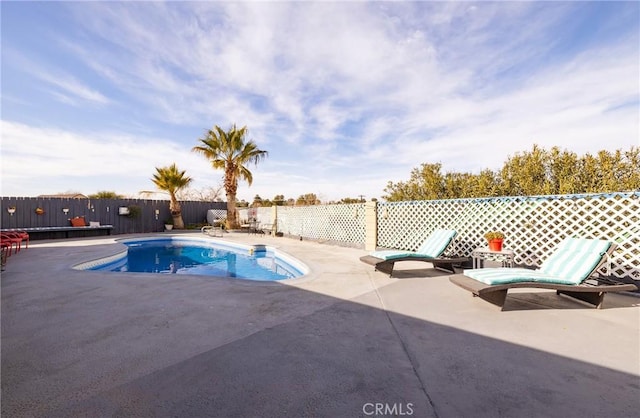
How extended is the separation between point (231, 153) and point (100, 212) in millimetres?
7266

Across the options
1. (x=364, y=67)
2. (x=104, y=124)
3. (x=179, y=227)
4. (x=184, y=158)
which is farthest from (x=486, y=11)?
(x=179, y=227)

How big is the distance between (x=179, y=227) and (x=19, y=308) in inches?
561

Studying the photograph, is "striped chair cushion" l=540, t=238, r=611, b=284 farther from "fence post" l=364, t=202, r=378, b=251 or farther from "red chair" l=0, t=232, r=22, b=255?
"red chair" l=0, t=232, r=22, b=255

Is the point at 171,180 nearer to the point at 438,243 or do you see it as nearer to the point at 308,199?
the point at 308,199

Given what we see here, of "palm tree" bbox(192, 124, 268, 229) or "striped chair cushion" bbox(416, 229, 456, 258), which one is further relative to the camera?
"palm tree" bbox(192, 124, 268, 229)

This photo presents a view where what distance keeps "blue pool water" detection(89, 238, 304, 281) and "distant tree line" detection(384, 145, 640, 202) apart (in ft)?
21.7

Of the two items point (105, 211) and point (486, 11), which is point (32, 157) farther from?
point (486, 11)

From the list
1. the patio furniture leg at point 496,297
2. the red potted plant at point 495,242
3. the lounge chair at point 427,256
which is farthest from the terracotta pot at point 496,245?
the patio furniture leg at point 496,297

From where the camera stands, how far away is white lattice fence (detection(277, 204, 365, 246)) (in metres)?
9.64

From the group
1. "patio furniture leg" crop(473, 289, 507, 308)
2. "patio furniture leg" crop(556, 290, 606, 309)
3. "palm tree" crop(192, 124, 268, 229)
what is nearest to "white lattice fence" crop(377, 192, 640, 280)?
"patio furniture leg" crop(556, 290, 606, 309)

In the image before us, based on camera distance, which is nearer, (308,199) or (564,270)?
(564,270)

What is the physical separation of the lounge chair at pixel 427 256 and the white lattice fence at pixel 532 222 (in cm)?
130

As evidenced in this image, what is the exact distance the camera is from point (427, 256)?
17.4 feet

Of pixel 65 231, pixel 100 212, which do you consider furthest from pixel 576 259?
pixel 100 212
